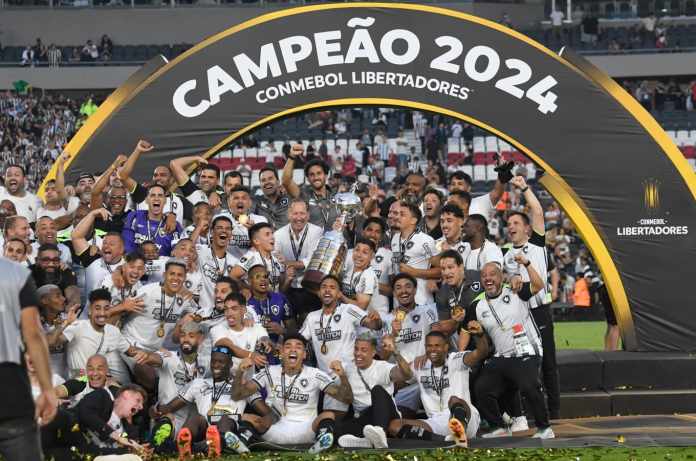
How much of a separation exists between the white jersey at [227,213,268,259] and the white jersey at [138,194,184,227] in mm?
544

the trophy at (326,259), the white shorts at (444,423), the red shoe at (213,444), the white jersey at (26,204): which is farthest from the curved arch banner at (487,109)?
the red shoe at (213,444)

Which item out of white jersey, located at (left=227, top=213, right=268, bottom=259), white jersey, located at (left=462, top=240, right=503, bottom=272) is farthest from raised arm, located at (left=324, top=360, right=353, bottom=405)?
white jersey, located at (left=227, top=213, right=268, bottom=259)

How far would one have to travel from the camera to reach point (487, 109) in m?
11.8

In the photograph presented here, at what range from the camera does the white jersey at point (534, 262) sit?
1045 cm

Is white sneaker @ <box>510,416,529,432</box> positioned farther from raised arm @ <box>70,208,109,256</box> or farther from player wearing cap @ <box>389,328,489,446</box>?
raised arm @ <box>70,208,109,256</box>

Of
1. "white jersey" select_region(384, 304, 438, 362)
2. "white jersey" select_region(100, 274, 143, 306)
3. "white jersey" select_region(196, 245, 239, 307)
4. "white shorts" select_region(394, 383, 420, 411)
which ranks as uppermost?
"white jersey" select_region(196, 245, 239, 307)

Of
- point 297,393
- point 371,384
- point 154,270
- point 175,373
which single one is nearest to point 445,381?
point 371,384

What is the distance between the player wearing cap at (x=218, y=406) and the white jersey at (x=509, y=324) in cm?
188

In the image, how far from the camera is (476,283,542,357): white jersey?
9984 mm

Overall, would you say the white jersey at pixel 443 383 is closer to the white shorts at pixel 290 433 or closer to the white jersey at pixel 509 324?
the white jersey at pixel 509 324

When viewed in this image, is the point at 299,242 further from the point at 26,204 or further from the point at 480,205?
the point at 26,204

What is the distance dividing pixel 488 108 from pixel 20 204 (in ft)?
14.4

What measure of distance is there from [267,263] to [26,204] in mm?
2589

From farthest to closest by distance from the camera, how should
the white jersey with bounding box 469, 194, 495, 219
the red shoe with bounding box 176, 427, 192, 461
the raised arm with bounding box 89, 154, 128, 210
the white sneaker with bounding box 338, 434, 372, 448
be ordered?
1. the white jersey with bounding box 469, 194, 495, 219
2. the raised arm with bounding box 89, 154, 128, 210
3. the white sneaker with bounding box 338, 434, 372, 448
4. the red shoe with bounding box 176, 427, 192, 461
